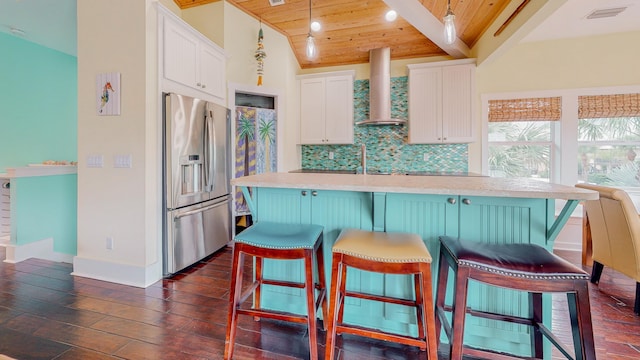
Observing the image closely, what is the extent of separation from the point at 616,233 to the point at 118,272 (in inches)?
173

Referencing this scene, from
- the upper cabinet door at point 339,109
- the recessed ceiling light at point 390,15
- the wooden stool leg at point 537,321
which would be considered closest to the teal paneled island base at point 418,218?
the wooden stool leg at point 537,321

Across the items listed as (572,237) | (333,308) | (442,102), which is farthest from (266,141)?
(572,237)

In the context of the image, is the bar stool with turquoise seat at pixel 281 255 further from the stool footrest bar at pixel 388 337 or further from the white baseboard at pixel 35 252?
the white baseboard at pixel 35 252

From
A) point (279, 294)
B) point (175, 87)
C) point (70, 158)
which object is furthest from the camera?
point (70, 158)

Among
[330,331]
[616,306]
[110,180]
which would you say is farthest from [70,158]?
[616,306]

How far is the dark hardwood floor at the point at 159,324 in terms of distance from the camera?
1.60 m

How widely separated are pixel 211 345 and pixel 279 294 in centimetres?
51

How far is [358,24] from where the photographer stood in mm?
3668

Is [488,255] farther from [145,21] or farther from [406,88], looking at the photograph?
[406,88]

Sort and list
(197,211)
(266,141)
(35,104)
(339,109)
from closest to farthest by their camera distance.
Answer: (197,211), (266,141), (35,104), (339,109)

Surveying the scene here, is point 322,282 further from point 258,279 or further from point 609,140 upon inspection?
point 609,140

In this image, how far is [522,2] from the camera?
2393mm

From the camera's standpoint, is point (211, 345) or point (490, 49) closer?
point (211, 345)

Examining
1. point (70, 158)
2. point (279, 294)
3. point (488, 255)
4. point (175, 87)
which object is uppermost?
point (175, 87)
